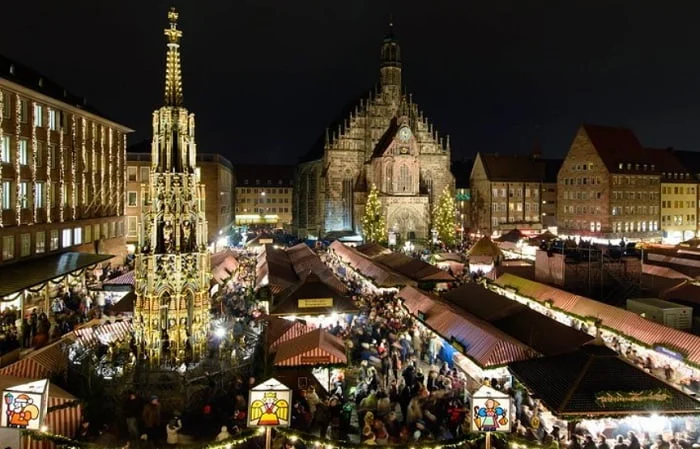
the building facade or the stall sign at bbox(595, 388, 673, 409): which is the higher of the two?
the building facade

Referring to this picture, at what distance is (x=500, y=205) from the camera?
247 ft

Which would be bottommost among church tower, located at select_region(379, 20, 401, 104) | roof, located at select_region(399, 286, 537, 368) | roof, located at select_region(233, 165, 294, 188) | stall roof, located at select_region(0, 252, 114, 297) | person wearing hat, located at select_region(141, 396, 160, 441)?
person wearing hat, located at select_region(141, 396, 160, 441)

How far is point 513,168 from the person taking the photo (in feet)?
252

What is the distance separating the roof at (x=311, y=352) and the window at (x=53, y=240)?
2101 centimetres

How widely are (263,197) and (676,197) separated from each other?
72295mm

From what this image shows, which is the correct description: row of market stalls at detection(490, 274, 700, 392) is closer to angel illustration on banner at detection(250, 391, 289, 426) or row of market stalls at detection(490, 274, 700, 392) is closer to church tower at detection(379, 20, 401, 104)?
angel illustration on banner at detection(250, 391, 289, 426)

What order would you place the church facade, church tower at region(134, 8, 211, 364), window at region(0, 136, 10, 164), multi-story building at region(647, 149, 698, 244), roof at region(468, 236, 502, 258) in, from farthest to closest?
multi-story building at region(647, 149, 698, 244)
the church facade
roof at region(468, 236, 502, 258)
window at region(0, 136, 10, 164)
church tower at region(134, 8, 211, 364)

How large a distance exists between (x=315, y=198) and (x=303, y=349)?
5820 cm

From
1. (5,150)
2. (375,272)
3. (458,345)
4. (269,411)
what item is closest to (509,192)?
(375,272)

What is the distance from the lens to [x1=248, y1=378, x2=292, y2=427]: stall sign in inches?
380

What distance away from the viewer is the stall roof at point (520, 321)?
15883mm

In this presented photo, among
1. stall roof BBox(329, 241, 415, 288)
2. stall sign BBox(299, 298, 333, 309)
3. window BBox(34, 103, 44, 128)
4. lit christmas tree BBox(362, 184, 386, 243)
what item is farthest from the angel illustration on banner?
lit christmas tree BBox(362, 184, 386, 243)

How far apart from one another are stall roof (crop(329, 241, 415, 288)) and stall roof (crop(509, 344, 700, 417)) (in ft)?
48.5

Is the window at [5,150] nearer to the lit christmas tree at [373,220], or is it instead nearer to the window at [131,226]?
the window at [131,226]
